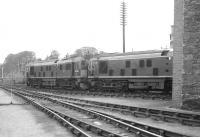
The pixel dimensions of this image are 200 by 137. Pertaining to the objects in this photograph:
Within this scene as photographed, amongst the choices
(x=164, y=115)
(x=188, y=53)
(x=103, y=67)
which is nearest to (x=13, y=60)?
(x=103, y=67)

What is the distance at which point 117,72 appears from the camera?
2986cm

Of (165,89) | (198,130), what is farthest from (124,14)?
(198,130)

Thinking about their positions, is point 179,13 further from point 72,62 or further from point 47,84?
point 47,84

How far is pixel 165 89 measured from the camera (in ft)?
86.8

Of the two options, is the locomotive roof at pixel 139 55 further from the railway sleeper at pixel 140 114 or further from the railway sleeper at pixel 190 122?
the railway sleeper at pixel 190 122

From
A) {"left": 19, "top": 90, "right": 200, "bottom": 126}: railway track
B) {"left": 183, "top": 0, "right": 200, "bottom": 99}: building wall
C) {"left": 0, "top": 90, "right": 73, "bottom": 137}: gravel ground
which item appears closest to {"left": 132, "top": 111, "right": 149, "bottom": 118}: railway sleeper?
{"left": 19, "top": 90, "right": 200, "bottom": 126}: railway track

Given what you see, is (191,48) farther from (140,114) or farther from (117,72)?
(117,72)

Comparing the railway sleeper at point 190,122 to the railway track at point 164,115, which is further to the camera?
the railway track at point 164,115

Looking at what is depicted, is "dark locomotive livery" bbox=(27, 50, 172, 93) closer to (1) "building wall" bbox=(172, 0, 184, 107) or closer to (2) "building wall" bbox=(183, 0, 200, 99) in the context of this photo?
(1) "building wall" bbox=(172, 0, 184, 107)

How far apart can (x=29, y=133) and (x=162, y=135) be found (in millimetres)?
4669

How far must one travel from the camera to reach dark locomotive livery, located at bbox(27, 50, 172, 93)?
26.2m

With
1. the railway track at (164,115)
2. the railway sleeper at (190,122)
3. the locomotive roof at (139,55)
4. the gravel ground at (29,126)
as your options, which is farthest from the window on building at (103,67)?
the railway sleeper at (190,122)

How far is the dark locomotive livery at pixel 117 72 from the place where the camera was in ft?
86.1

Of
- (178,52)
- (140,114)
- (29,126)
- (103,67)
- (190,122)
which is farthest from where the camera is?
(103,67)
